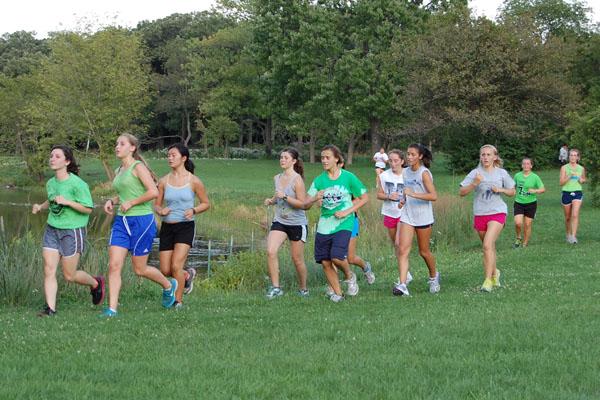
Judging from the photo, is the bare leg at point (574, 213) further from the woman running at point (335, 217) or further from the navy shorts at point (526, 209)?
the woman running at point (335, 217)

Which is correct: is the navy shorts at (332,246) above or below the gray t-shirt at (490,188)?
below

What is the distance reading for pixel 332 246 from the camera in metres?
9.66

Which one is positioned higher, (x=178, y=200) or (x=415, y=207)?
(x=178, y=200)

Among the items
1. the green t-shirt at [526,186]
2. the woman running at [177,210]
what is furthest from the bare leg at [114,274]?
the green t-shirt at [526,186]

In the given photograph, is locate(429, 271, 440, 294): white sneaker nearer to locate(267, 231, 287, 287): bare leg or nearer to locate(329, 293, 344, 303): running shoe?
locate(329, 293, 344, 303): running shoe

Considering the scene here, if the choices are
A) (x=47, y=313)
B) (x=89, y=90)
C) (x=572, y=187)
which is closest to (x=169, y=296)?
(x=47, y=313)

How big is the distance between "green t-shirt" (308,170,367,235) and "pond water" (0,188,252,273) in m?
4.67

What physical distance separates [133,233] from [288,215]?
2.21 meters

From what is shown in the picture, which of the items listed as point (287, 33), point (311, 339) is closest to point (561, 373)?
point (311, 339)

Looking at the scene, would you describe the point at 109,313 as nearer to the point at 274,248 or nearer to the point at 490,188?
the point at 274,248

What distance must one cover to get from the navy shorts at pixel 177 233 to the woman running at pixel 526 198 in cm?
921

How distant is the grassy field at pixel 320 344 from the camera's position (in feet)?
17.8

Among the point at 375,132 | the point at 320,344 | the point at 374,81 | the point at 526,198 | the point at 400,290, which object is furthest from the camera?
the point at 375,132

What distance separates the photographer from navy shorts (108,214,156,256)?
28.7 feet
